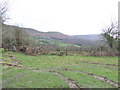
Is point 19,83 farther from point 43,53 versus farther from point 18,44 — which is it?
point 18,44

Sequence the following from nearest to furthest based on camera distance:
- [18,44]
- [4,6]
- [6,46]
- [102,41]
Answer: [4,6], [6,46], [18,44], [102,41]

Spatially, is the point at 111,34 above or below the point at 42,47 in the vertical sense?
above

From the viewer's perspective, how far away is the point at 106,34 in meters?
36.7

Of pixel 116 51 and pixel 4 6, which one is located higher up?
pixel 4 6

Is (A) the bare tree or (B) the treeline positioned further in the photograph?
(A) the bare tree

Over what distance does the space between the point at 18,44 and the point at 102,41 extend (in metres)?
23.9

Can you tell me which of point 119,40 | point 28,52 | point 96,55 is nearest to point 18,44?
point 28,52

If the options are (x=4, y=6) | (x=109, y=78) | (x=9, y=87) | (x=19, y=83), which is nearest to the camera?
(x=9, y=87)

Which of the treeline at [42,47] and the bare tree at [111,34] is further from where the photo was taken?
the bare tree at [111,34]

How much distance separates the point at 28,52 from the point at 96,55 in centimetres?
1495

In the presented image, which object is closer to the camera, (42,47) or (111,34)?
(42,47)

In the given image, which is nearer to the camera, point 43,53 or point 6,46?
point 43,53

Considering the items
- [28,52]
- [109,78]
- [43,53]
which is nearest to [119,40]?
[43,53]

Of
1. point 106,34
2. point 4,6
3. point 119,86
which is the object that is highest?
point 4,6
